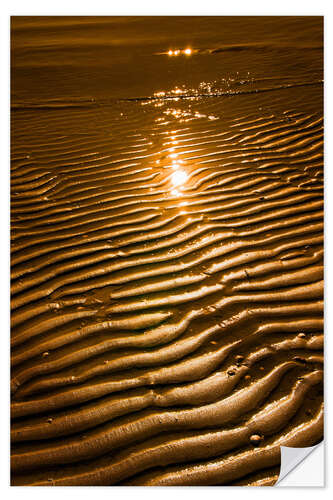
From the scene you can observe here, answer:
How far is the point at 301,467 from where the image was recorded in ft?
5.39

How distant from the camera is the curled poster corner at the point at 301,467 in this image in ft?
5.11

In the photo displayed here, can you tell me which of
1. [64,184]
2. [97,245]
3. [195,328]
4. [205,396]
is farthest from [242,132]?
[205,396]

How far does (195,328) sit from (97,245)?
0.96 meters

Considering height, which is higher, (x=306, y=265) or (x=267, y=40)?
(x=267, y=40)

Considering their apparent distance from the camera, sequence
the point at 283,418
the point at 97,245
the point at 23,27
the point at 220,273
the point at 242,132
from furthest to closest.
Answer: the point at 242,132 → the point at 23,27 → the point at 97,245 → the point at 220,273 → the point at 283,418

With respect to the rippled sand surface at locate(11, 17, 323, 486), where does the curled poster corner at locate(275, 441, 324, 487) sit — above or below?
below

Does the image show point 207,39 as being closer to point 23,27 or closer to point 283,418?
point 23,27

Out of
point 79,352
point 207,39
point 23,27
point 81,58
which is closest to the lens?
point 79,352

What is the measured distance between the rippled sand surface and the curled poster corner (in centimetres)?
9

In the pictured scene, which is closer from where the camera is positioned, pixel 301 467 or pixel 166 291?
pixel 301 467

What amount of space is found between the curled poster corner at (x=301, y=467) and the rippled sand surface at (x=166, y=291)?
0.28 ft

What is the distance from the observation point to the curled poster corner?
156cm

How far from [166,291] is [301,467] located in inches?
45.1

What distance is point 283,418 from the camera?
1577mm
